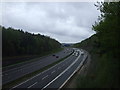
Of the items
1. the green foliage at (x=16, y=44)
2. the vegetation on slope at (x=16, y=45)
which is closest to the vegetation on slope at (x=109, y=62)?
the vegetation on slope at (x=16, y=45)

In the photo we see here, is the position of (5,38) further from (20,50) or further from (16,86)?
(16,86)

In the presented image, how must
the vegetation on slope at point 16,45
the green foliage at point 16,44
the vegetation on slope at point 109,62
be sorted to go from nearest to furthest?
the vegetation on slope at point 109,62
the vegetation on slope at point 16,45
the green foliage at point 16,44

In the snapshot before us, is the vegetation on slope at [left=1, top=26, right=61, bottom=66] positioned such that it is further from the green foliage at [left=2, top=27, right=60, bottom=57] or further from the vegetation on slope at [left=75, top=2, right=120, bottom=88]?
the vegetation on slope at [left=75, top=2, right=120, bottom=88]

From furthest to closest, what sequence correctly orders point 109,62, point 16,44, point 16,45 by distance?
point 16,44
point 16,45
point 109,62

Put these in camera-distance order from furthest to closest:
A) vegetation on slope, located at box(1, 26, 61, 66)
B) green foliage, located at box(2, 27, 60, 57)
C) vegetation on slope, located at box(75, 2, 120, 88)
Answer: green foliage, located at box(2, 27, 60, 57), vegetation on slope, located at box(1, 26, 61, 66), vegetation on slope, located at box(75, 2, 120, 88)

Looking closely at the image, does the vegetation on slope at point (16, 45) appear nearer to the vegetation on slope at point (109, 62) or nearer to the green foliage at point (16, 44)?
the green foliage at point (16, 44)

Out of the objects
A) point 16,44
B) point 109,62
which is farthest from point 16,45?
point 109,62

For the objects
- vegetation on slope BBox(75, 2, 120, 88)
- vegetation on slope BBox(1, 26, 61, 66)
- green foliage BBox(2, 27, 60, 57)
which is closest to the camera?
vegetation on slope BBox(75, 2, 120, 88)

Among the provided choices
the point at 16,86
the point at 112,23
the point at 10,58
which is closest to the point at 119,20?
the point at 112,23

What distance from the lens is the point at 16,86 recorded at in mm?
26359

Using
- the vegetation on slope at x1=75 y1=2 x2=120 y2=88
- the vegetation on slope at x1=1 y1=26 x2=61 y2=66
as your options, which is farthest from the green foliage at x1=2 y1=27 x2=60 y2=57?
the vegetation on slope at x1=75 y1=2 x2=120 y2=88

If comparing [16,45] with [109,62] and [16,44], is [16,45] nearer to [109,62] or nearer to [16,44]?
[16,44]

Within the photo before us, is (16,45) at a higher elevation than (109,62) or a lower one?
higher

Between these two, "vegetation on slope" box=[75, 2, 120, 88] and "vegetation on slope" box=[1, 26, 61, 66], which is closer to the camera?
"vegetation on slope" box=[75, 2, 120, 88]
